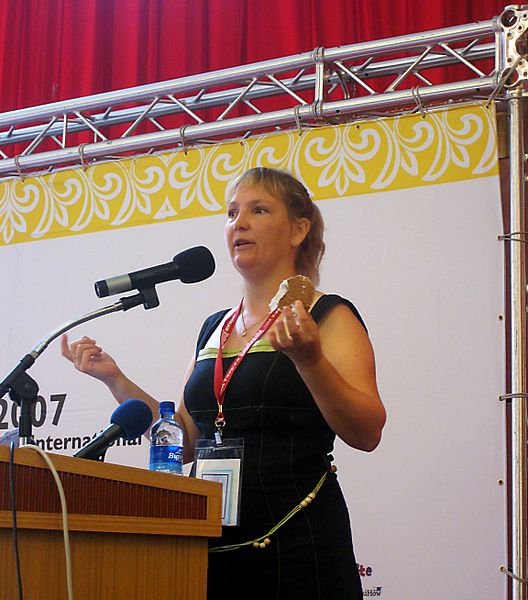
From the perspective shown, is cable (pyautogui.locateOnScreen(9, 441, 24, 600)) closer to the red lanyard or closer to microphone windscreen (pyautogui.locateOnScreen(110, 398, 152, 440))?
microphone windscreen (pyautogui.locateOnScreen(110, 398, 152, 440))

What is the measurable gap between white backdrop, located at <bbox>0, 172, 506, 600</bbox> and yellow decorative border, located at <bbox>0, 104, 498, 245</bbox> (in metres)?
0.07

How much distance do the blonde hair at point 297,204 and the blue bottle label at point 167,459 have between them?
45cm

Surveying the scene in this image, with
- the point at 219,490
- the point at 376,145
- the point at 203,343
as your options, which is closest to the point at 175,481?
the point at 219,490

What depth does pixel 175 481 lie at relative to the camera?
1.46 metres

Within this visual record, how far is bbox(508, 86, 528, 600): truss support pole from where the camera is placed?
2.34m

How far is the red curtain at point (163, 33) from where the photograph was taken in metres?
3.96

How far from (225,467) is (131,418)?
257 millimetres

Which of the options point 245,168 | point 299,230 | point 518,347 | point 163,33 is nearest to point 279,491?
point 299,230

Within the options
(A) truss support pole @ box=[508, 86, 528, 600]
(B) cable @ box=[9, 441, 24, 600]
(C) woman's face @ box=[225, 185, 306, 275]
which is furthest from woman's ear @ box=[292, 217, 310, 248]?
(B) cable @ box=[9, 441, 24, 600]

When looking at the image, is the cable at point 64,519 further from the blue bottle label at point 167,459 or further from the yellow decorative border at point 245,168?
the yellow decorative border at point 245,168

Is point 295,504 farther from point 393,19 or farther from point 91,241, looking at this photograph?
point 393,19

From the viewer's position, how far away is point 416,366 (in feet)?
8.84

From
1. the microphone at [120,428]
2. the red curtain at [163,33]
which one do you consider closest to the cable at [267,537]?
the microphone at [120,428]

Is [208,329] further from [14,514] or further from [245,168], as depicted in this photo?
[245,168]
